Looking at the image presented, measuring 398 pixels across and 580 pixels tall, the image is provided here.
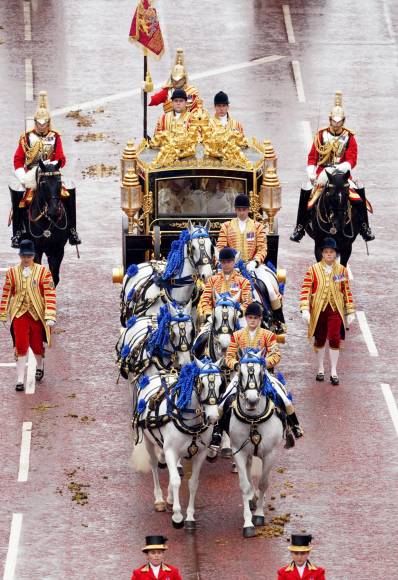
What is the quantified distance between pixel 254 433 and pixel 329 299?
532 centimetres

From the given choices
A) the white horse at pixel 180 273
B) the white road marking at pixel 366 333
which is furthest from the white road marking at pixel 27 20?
the white horse at pixel 180 273

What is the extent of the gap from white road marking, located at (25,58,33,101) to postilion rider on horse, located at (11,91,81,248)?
10.7 m

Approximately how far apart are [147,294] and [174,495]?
4.33 meters

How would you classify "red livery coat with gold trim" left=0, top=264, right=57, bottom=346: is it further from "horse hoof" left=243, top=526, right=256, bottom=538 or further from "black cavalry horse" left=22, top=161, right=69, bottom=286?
"horse hoof" left=243, top=526, right=256, bottom=538

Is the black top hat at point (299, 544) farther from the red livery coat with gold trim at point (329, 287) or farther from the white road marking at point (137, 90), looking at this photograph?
the white road marking at point (137, 90)

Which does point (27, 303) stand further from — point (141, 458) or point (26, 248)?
point (141, 458)

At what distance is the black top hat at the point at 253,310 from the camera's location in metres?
24.5

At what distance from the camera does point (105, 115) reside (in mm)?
41062

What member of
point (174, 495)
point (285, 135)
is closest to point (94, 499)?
point (174, 495)

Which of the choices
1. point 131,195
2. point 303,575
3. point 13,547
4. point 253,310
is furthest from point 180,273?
point 303,575

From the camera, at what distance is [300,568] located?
2019cm

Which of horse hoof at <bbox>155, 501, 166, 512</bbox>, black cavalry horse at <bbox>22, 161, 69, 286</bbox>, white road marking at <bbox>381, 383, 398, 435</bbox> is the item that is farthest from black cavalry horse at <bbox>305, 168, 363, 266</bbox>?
horse hoof at <bbox>155, 501, 166, 512</bbox>

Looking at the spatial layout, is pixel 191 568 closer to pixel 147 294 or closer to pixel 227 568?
pixel 227 568

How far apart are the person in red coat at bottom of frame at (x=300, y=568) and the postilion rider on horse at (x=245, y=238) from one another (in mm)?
7897
